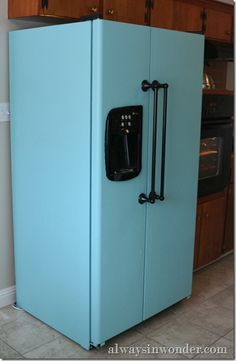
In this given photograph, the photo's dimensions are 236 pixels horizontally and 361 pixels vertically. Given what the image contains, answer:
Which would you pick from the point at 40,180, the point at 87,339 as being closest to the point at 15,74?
the point at 40,180

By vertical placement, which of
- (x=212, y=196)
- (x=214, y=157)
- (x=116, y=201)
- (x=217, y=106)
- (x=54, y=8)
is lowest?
(x=212, y=196)

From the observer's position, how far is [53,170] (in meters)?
2.45

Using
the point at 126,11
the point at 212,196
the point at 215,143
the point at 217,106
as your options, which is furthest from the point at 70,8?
the point at 212,196

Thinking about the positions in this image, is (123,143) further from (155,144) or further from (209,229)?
(209,229)

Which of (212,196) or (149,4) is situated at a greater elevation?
(149,4)

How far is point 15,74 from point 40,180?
64 cm

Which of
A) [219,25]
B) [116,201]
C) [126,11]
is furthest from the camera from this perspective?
[219,25]

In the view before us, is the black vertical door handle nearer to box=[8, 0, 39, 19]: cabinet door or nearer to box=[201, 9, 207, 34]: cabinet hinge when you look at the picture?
box=[8, 0, 39, 19]: cabinet door

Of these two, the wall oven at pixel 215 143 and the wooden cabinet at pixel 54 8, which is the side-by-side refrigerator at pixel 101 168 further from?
the wall oven at pixel 215 143

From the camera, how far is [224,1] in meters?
3.66

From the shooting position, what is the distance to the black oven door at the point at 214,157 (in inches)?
128

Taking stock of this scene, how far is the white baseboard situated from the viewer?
113 inches

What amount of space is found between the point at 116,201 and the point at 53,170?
0.40 meters

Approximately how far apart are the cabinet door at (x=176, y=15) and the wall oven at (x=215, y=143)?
572mm
